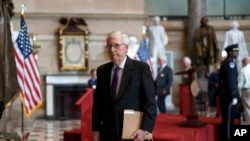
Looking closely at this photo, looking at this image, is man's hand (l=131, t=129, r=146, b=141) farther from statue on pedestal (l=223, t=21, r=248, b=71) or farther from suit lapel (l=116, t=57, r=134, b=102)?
statue on pedestal (l=223, t=21, r=248, b=71)

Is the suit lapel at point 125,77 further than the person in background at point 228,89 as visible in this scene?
No

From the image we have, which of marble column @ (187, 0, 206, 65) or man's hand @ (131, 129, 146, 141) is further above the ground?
marble column @ (187, 0, 206, 65)

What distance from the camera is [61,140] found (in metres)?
10.8

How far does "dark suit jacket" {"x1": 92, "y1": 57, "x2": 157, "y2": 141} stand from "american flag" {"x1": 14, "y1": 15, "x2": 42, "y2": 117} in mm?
4892

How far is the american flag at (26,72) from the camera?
9656 mm

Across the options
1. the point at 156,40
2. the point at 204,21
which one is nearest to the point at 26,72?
the point at 156,40

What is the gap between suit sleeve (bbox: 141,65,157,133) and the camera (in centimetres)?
467

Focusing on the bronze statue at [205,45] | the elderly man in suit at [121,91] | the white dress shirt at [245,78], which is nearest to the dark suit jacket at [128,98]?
the elderly man in suit at [121,91]

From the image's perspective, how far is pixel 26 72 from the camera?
33.3 ft

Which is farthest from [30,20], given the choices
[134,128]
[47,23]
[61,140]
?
[134,128]

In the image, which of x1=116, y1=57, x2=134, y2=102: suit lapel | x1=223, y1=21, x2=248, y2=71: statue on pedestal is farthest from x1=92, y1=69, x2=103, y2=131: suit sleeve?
x1=223, y1=21, x2=248, y2=71: statue on pedestal

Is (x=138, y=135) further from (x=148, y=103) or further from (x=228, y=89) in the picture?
(x=228, y=89)

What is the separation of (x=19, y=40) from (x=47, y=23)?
665cm

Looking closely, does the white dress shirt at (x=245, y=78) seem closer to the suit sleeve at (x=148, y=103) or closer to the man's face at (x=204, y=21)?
the man's face at (x=204, y=21)
